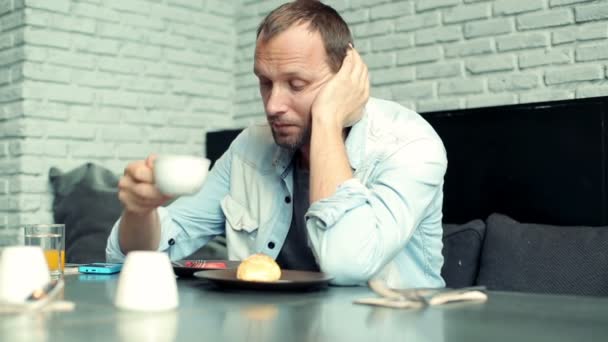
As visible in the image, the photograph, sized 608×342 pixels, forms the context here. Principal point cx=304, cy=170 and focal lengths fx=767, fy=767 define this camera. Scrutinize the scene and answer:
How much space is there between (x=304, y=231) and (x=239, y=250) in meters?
0.17

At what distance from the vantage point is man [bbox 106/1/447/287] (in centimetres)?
138

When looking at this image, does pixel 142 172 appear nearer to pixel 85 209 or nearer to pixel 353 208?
pixel 353 208

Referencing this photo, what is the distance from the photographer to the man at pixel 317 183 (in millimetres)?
1375

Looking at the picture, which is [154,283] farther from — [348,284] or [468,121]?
[468,121]

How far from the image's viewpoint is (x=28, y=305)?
917 mm

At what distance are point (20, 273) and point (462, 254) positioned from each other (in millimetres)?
1744

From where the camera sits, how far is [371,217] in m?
1.38

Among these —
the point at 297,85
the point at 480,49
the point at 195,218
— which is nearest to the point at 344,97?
the point at 297,85

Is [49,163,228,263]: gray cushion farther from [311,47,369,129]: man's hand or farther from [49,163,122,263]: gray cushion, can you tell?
[311,47,369,129]: man's hand

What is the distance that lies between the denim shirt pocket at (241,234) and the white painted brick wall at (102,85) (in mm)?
1660

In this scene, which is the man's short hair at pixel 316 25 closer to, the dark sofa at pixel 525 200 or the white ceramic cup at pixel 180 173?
the white ceramic cup at pixel 180 173

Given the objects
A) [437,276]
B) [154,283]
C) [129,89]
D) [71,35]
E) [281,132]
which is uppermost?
[71,35]

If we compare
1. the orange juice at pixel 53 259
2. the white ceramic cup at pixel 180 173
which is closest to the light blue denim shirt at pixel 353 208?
the orange juice at pixel 53 259

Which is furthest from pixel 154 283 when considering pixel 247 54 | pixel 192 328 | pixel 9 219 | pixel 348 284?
pixel 247 54
